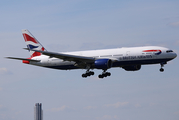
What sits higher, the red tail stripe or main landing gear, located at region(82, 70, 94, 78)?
the red tail stripe

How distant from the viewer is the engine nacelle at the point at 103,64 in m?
69.2

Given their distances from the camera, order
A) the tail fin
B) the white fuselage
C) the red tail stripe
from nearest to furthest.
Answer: the white fuselage
the tail fin
the red tail stripe

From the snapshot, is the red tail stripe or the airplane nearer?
the airplane

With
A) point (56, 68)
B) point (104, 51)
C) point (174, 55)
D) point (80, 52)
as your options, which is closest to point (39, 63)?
point (56, 68)

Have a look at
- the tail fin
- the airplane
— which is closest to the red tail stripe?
the tail fin

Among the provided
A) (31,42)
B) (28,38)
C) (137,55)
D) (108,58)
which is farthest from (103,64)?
(28,38)

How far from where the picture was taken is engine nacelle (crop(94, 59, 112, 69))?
69188 mm

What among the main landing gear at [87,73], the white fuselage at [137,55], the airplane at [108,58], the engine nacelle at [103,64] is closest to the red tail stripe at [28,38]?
the airplane at [108,58]

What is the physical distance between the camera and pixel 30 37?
84312 mm

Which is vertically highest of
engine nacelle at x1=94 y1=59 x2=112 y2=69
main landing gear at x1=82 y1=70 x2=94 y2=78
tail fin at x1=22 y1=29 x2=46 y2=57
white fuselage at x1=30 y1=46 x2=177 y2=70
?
tail fin at x1=22 y1=29 x2=46 y2=57

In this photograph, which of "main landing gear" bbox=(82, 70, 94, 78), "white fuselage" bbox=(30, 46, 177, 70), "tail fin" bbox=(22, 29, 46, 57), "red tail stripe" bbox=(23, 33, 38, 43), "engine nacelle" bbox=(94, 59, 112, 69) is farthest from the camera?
"red tail stripe" bbox=(23, 33, 38, 43)

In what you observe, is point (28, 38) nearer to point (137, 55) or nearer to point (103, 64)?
point (103, 64)

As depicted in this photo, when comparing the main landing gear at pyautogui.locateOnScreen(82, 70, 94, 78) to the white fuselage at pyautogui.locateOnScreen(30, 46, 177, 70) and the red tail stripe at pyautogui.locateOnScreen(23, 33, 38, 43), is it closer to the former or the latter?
the white fuselage at pyautogui.locateOnScreen(30, 46, 177, 70)

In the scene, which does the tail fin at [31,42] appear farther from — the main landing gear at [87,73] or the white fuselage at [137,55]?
the main landing gear at [87,73]
